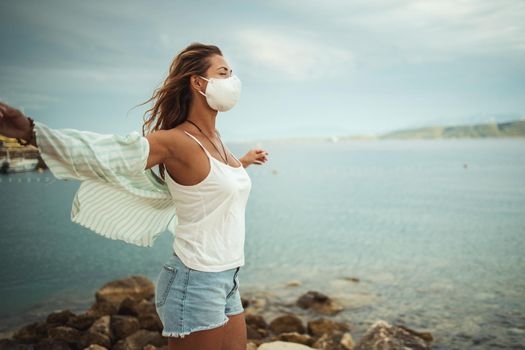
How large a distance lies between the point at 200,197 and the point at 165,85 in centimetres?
91

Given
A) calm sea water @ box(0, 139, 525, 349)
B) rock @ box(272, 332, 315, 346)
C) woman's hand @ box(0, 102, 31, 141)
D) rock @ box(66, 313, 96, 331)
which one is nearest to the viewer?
woman's hand @ box(0, 102, 31, 141)

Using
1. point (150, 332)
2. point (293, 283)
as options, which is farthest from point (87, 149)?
point (293, 283)

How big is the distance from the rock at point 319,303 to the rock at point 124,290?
405cm

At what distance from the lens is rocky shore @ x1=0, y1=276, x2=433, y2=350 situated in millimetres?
7496

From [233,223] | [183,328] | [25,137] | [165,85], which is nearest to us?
[25,137]

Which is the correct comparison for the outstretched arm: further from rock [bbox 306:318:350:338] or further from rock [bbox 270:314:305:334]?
rock [bbox 306:318:350:338]

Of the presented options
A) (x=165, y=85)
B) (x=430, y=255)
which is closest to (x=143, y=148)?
(x=165, y=85)

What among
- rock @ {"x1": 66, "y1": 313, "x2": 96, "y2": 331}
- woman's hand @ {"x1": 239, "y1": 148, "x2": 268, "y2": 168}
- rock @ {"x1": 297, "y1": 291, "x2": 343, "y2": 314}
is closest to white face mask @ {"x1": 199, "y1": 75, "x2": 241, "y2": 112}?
woman's hand @ {"x1": 239, "y1": 148, "x2": 268, "y2": 168}

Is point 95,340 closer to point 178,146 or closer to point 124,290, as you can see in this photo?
point 124,290

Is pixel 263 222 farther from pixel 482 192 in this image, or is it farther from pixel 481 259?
pixel 482 192

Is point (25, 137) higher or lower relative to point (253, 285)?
Answer: higher

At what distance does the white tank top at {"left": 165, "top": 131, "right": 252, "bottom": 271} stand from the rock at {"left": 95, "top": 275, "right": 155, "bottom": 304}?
9.08 m

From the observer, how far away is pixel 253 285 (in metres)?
13.6

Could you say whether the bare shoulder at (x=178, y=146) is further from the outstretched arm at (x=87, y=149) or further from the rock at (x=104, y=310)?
the rock at (x=104, y=310)
